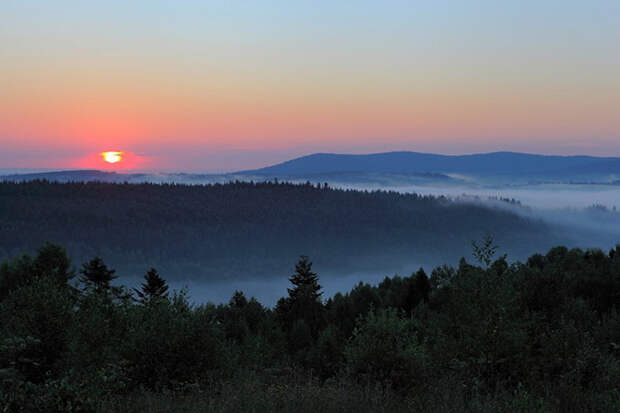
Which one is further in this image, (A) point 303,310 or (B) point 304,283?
(B) point 304,283

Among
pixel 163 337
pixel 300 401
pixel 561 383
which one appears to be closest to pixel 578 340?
pixel 561 383

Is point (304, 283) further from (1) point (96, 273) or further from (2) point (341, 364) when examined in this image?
(2) point (341, 364)

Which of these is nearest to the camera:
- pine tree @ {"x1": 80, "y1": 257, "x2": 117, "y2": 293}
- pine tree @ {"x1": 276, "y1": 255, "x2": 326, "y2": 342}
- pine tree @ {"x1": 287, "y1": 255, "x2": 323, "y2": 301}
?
pine tree @ {"x1": 80, "y1": 257, "x2": 117, "y2": 293}

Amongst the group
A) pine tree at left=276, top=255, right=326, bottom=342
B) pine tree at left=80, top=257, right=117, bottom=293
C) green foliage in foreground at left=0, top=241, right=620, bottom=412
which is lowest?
pine tree at left=276, top=255, right=326, bottom=342

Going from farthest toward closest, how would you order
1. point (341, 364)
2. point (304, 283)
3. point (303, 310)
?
point (304, 283), point (303, 310), point (341, 364)

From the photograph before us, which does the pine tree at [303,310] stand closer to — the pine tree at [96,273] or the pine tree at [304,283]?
the pine tree at [304,283]

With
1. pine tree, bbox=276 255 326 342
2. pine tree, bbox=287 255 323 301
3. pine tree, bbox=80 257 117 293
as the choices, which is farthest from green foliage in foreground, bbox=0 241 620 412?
pine tree, bbox=287 255 323 301

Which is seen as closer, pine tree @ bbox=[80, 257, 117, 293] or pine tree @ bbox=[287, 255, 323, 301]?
pine tree @ bbox=[80, 257, 117, 293]

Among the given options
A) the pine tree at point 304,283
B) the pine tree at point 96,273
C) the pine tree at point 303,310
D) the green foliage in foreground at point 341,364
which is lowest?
the pine tree at point 303,310

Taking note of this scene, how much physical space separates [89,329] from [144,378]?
2476 mm

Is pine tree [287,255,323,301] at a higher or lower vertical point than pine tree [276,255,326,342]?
higher

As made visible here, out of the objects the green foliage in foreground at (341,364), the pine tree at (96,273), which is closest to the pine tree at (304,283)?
the pine tree at (96,273)

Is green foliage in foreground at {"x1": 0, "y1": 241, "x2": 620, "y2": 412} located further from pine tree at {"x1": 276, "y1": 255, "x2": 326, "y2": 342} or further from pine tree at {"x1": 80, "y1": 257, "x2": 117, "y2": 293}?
pine tree at {"x1": 276, "y1": 255, "x2": 326, "y2": 342}

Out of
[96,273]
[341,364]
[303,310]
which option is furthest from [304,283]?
[341,364]
